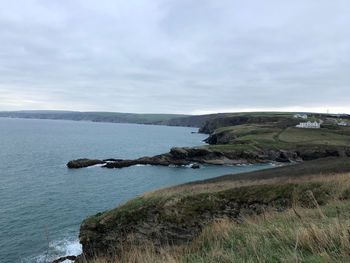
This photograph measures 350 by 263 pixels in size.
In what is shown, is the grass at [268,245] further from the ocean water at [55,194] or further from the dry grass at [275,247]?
the ocean water at [55,194]

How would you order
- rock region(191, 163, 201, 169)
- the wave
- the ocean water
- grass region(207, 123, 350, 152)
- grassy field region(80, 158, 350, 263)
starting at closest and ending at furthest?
grassy field region(80, 158, 350, 263) → the wave → the ocean water → rock region(191, 163, 201, 169) → grass region(207, 123, 350, 152)

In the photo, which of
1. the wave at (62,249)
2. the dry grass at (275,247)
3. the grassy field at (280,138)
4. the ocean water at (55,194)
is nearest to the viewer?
the dry grass at (275,247)

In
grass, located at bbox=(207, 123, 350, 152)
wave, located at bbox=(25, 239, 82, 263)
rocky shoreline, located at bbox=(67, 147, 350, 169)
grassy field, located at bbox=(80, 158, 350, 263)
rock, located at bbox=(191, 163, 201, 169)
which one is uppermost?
grassy field, located at bbox=(80, 158, 350, 263)

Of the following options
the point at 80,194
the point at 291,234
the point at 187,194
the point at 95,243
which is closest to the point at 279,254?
the point at 291,234

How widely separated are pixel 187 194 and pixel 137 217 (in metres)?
3.55

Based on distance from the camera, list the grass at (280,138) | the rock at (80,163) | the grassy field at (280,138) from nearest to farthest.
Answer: the rock at (80,163)
the grass at (280,138)
the grassy field at (280,138)

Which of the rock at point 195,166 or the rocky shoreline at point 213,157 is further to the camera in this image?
the rocky shoreline at point 213,157

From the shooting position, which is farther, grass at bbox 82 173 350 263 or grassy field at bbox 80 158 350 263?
grassy field at bbox 80 158 350 263

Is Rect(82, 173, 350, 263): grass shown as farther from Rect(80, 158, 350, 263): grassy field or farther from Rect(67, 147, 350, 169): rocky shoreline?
Rect(67, 147, 350, 169): rocky shoreline

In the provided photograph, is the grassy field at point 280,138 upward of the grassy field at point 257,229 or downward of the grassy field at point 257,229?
downward

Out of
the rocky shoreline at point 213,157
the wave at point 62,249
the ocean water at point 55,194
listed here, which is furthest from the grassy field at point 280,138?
the wave at point 62,249

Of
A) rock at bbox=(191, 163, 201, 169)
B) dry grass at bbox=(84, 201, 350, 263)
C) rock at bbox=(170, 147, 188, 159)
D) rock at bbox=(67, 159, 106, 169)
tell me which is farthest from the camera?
Answer: rock at bbox=(170, 147, 188, 159)

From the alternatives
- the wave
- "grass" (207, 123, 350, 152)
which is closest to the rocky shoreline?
"grass" (207, 123, 350, 152)

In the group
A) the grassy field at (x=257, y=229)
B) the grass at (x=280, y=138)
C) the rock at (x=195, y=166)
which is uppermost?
the grassy field at (x=257, y=229)
